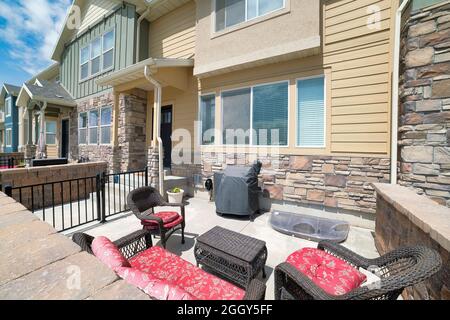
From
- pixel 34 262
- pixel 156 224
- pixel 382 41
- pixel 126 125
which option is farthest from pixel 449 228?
pixel 126 125

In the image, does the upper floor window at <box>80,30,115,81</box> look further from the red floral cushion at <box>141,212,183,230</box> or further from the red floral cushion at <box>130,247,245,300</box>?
the red floral cushion at <box>130,247,245,300</box>

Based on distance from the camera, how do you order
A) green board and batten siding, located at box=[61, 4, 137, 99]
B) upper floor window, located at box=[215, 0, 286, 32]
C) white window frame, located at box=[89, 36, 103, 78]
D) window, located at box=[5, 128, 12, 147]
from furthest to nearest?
window, located at box=[5, 128, 12, 147] → white window frame, located at box=[89, 36, 103, 78] → green board and batten siding, located at box=[61, 4, 137, 99] → upper floor window, located at box=[215, 0, 286, 32]

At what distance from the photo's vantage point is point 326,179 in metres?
4.46

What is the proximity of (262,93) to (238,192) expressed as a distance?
2753 mm

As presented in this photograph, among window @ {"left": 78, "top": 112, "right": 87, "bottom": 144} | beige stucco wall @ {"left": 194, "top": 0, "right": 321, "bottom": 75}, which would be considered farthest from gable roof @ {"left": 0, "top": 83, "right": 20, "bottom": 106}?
beige stucco wall @ {"left": 194, "top": 0, "right": 321, "bottom": 75}

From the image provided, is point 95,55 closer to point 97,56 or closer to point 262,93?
point 97,56

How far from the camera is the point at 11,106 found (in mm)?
15781

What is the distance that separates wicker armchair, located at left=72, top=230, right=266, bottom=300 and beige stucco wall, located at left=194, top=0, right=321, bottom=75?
4.77 m

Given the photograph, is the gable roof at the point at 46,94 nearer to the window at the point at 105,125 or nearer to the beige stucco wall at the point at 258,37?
the window at the point at 105,125

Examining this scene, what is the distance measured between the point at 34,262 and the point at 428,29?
5479mm

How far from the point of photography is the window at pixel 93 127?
889cm

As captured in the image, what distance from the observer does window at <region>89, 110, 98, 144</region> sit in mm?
8890

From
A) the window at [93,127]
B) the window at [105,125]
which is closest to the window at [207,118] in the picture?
the window at [105,125]

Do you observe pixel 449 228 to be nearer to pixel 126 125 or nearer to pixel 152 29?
pixel 126 125
